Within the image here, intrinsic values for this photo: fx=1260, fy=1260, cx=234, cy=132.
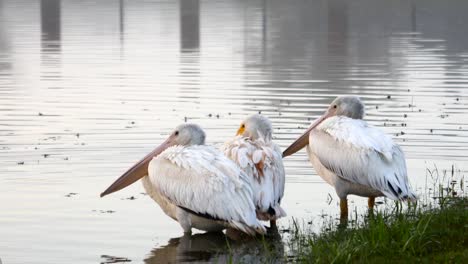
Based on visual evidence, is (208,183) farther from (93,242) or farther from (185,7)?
(185,7)

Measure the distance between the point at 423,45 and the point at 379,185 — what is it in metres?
22.5

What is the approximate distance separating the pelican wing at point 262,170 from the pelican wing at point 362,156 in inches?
20.9

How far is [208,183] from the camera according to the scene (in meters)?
9.81

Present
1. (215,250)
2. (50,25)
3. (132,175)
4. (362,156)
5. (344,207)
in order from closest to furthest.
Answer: (215,250), (362,156), (132,175), (344,207), (50,25)

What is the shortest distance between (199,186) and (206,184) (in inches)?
2.6

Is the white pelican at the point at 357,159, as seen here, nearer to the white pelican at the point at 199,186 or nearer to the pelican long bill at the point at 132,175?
the white pelican at the point at 199,186

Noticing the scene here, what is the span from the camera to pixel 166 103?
19.4m

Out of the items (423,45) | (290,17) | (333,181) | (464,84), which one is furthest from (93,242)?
(290,17)

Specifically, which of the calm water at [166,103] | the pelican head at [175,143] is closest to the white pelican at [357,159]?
the calm water at [166,103]

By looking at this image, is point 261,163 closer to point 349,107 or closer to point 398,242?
point 349,107

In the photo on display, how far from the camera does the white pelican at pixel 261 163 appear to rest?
1008 cm

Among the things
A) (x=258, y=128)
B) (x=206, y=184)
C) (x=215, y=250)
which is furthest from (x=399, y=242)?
(x=258, y=128)

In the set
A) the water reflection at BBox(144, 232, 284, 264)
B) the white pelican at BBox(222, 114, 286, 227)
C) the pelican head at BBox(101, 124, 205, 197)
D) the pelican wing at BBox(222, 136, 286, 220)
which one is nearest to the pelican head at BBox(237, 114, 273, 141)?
the white pelican at BBox(222, 114, 286, 227)

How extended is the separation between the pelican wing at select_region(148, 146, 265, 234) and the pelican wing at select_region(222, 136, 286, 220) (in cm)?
26
